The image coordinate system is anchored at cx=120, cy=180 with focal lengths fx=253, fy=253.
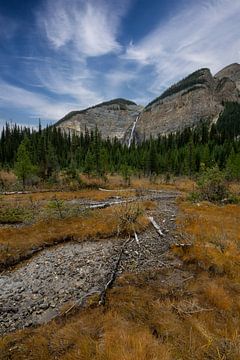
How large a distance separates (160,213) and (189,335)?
1376 centimetres

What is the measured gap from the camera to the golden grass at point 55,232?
12081 millimetres

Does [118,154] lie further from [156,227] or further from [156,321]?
[156,321]

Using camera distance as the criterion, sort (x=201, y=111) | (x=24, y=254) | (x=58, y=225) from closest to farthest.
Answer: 1. (x=24, y=254)
2. (x=58, y=225)
3. (x=201, y=111)

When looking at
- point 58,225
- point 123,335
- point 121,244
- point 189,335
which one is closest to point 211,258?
point 121,244

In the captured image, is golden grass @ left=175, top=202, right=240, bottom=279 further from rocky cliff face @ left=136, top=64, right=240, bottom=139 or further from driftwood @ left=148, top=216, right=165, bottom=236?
rocky cliff face @ left=136, top=64, right=240, bottom=139

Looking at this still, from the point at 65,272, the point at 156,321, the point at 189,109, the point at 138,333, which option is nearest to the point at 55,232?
the point at 65,272

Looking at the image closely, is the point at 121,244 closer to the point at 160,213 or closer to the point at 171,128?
the point at 160,213

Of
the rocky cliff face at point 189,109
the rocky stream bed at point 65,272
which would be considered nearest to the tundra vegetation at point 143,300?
the rocky stream bed at point 65,272

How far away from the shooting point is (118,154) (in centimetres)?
9050

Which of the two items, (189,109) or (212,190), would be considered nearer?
(212,190)

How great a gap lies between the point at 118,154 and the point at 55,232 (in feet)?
252

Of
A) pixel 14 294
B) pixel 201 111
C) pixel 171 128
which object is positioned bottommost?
pixel 14 294

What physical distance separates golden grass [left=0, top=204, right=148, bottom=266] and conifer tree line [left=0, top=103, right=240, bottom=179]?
1997cm

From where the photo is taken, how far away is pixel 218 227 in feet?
55.1
